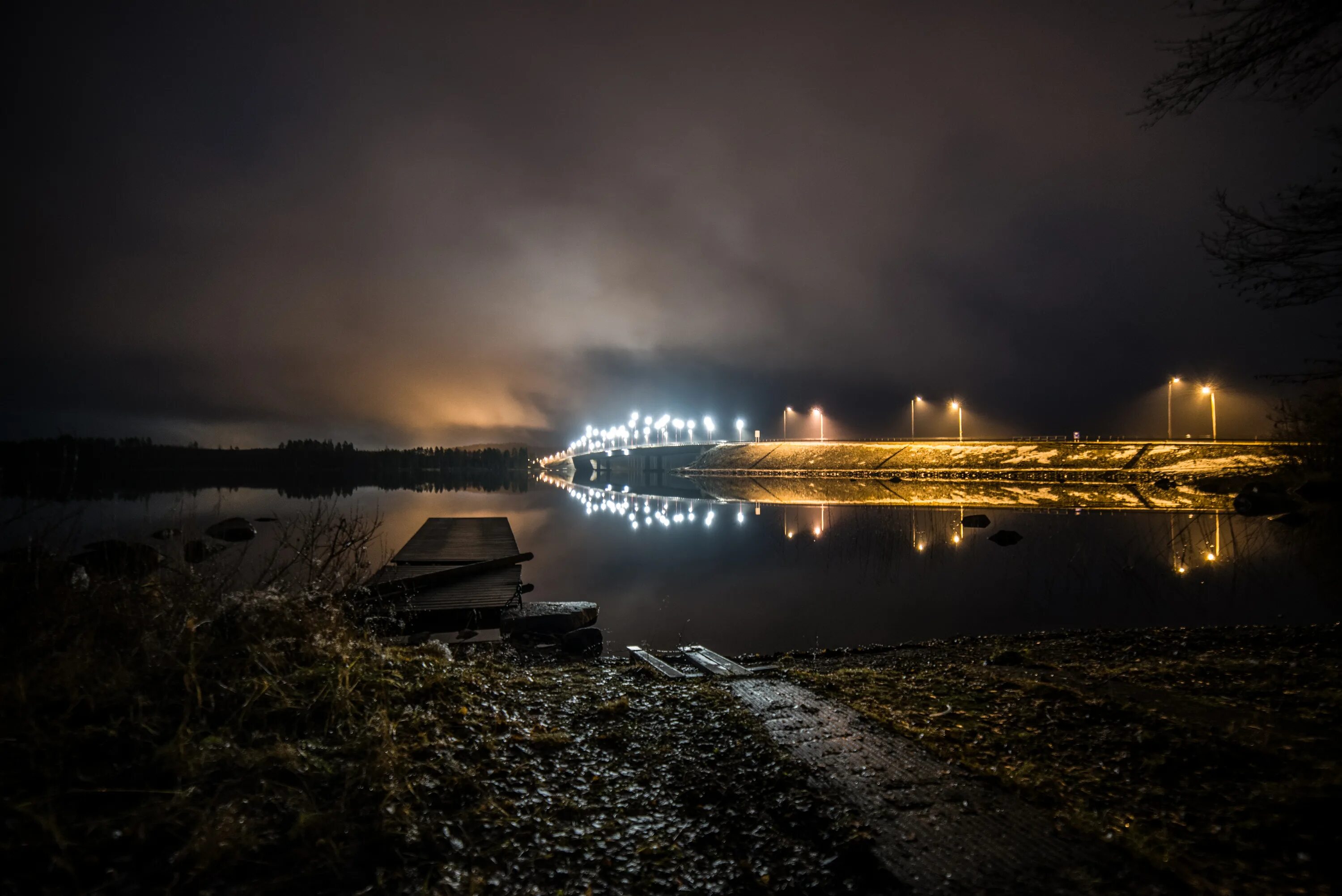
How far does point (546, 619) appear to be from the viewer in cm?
1406

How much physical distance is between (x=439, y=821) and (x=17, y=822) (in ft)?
8.03

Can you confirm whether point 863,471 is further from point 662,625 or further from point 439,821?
point 439,821

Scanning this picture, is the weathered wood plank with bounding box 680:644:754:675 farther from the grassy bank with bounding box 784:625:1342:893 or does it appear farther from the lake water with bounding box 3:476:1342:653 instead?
the lake water with bounding box 3:476:1342:653

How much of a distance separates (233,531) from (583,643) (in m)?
28.6

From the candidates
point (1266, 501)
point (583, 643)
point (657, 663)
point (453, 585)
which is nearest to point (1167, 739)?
point (657, 663)

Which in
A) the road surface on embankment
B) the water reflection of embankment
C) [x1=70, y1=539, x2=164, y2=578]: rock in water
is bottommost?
the water reflection of embankment

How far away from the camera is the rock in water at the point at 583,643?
12.9m

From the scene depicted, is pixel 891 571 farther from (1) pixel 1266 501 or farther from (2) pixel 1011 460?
(2) pixel 1011 460

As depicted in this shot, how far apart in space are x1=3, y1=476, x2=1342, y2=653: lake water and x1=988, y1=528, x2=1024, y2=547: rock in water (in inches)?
16.7

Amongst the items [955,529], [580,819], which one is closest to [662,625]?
[580,819]

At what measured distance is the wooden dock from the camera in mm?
15047

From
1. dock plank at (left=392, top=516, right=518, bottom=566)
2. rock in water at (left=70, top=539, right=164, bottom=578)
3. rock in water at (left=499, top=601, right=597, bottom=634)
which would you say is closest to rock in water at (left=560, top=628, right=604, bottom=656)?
rock in water at (left=499, top=601, right=597, bottom=634)

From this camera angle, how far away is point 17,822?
3.95 meters

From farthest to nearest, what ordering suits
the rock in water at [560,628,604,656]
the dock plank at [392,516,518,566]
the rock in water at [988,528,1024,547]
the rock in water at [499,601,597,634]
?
the rock in water at [988,528,1024,547], the dock plank at [392,516,518,566], the rock in water at [499,601,597,634], the rock in water at [560,628,604,656]
